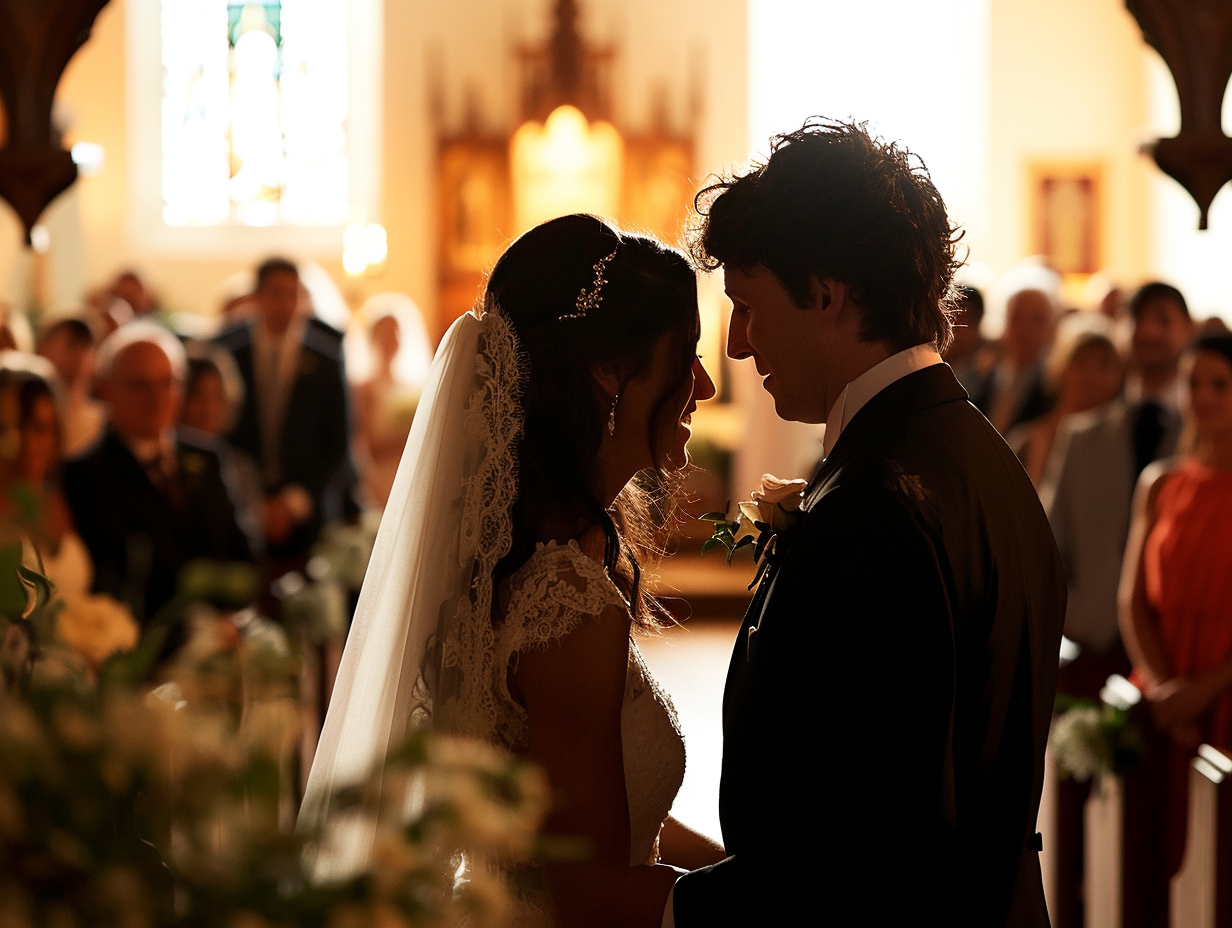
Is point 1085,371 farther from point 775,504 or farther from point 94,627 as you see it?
point 94,627

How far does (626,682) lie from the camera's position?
2.06 m

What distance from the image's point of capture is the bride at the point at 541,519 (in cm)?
193

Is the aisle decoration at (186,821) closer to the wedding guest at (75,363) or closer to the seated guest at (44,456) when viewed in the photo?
the seated guest at (44,456)

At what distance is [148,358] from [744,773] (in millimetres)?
3645

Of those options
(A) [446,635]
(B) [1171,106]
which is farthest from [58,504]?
(B) [1171,106]

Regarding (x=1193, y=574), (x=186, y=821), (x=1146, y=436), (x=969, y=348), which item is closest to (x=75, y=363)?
(x=969, y=348)

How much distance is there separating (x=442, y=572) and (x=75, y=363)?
5703 mm

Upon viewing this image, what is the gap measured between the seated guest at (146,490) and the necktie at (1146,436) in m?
3.07

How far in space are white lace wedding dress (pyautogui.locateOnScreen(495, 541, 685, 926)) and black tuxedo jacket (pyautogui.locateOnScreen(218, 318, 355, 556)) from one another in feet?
16.5

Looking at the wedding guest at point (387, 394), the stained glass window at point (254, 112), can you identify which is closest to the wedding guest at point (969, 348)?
the wedding guest at point (387, 394)

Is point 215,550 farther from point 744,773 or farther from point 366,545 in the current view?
point 744,773

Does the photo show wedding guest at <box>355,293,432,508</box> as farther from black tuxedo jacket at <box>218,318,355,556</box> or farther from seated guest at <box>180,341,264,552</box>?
seated guest at <box>180,341,264,552</box>

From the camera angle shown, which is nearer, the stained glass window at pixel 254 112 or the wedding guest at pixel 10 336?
the wedding guest at pixel 10 336

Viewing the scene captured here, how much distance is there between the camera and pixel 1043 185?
16.1 m
